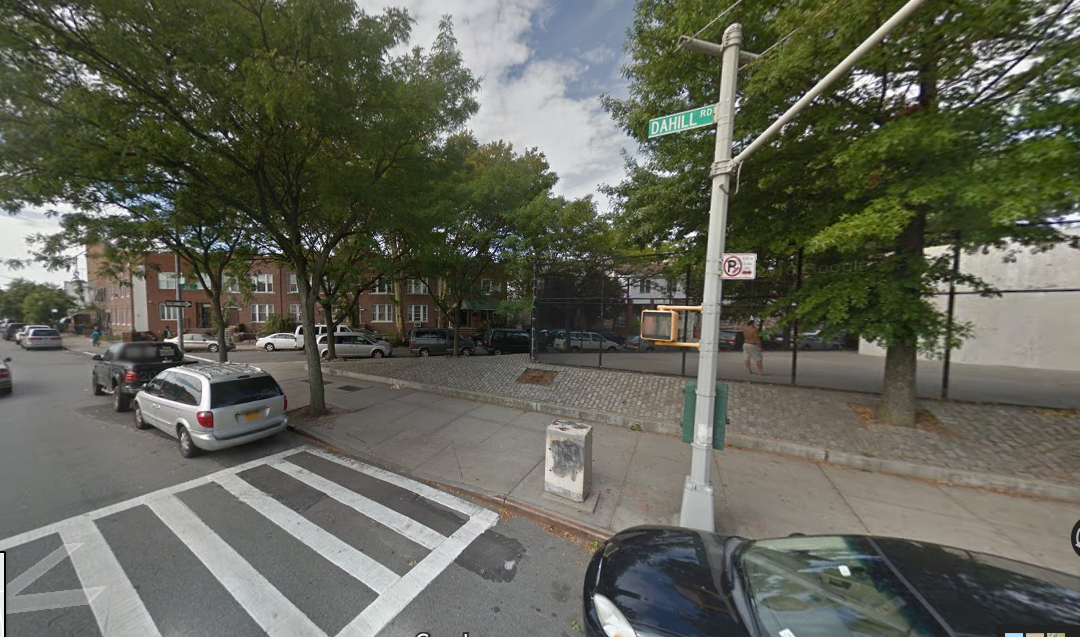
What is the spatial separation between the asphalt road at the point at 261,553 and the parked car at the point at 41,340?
2978 cm

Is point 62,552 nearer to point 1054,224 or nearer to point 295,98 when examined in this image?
point 295,98

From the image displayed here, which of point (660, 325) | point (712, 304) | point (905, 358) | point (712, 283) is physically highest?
point (712, 283)

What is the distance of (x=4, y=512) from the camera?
4078mm

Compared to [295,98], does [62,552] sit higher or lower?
lower

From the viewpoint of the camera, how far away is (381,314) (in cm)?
3036

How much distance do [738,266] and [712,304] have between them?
1.46 feet

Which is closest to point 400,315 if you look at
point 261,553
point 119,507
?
point 119,507

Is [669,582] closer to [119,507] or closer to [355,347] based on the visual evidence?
[119,507]

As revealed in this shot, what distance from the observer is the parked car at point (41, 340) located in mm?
22812

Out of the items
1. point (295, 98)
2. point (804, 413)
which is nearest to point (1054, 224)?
point (804, 413)

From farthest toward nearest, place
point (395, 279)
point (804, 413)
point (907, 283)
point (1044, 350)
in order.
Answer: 1. point (395, 279)
2. point (1044, 350)
3. point (804, 413)
4. point (907, 283)

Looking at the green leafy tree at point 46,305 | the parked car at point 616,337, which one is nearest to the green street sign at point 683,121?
the parked car at point 616,337

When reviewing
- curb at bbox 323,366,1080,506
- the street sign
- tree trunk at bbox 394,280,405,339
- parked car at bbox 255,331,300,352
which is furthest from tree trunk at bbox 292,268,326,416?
tree trunk at bbox 394,280,405,339

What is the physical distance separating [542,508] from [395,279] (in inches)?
546
